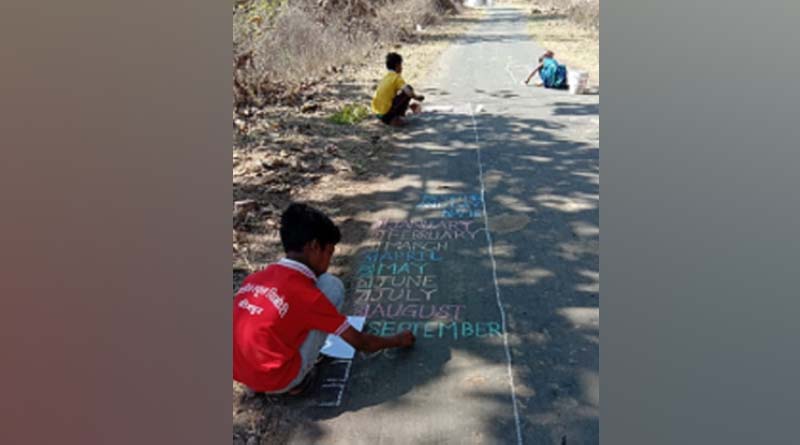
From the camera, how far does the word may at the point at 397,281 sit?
166 inches

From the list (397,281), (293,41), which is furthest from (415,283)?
(293,41)

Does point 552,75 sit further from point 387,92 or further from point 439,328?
point 439,328

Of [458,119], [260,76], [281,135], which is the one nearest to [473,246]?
[281,135]

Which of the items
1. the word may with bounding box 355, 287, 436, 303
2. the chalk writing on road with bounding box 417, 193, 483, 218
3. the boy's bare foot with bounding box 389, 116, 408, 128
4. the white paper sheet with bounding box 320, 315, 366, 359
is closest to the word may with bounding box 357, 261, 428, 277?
the word may with bounding box 355, 287, 436, 303

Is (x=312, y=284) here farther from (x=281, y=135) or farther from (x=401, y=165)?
(x=281, y=135)

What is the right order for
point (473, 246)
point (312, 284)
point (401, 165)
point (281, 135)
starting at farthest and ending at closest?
1. point (281, 135)
2. point (401, 165)
3. point (473, 246)
4. point (312, 284)

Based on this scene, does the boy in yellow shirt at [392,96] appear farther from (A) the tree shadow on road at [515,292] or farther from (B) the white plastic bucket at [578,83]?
(B) the white plastic bucket at [578,83]

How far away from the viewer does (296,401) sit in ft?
10.3

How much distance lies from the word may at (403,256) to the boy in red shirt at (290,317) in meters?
1.43

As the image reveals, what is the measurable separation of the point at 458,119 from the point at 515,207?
3.54 m

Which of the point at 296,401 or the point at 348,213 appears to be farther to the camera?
the point at 348,213

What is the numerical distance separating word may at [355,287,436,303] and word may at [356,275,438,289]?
0.05 metres

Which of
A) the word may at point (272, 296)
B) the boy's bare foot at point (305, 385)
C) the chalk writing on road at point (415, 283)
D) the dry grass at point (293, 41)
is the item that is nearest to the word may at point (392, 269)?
the chalk writing on road at point (415, 283)

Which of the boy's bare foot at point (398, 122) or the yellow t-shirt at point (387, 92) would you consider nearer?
the yellow t-shirt at point (387, 92)
